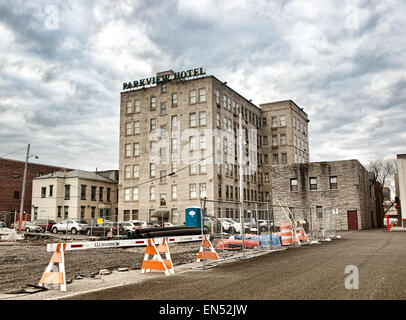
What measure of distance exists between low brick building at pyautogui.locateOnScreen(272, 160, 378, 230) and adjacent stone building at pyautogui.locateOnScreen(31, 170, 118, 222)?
25077mm

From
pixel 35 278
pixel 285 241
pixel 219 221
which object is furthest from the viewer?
pixel 285 241

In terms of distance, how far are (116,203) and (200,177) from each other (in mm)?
18907

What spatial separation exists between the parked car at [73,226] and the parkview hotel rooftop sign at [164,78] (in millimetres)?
26634

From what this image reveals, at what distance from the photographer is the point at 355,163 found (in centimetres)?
4362

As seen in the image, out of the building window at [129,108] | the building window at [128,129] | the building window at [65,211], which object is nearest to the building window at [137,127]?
the building window at [128,129]

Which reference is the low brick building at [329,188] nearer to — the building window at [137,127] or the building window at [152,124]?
the building window at [152,124]

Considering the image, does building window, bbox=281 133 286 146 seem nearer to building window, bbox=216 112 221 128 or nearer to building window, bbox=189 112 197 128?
building window, bbox=216 112 221 128

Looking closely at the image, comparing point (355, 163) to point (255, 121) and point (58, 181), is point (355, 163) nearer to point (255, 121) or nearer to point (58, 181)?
point (255, 121)

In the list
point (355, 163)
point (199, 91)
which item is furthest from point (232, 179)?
point (355, 163)

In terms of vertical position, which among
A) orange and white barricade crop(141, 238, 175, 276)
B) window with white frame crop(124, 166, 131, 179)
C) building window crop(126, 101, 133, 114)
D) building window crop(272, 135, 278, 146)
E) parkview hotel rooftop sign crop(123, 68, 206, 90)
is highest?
parkview hotel rooftop sign crop(123, 68, 206, 90)

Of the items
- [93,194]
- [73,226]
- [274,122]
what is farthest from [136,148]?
[274,122]

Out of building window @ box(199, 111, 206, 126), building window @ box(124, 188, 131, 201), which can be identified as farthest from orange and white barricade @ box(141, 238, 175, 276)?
building window @ box(124, 188, 131, 201)

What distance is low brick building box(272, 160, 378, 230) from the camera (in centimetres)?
4278
